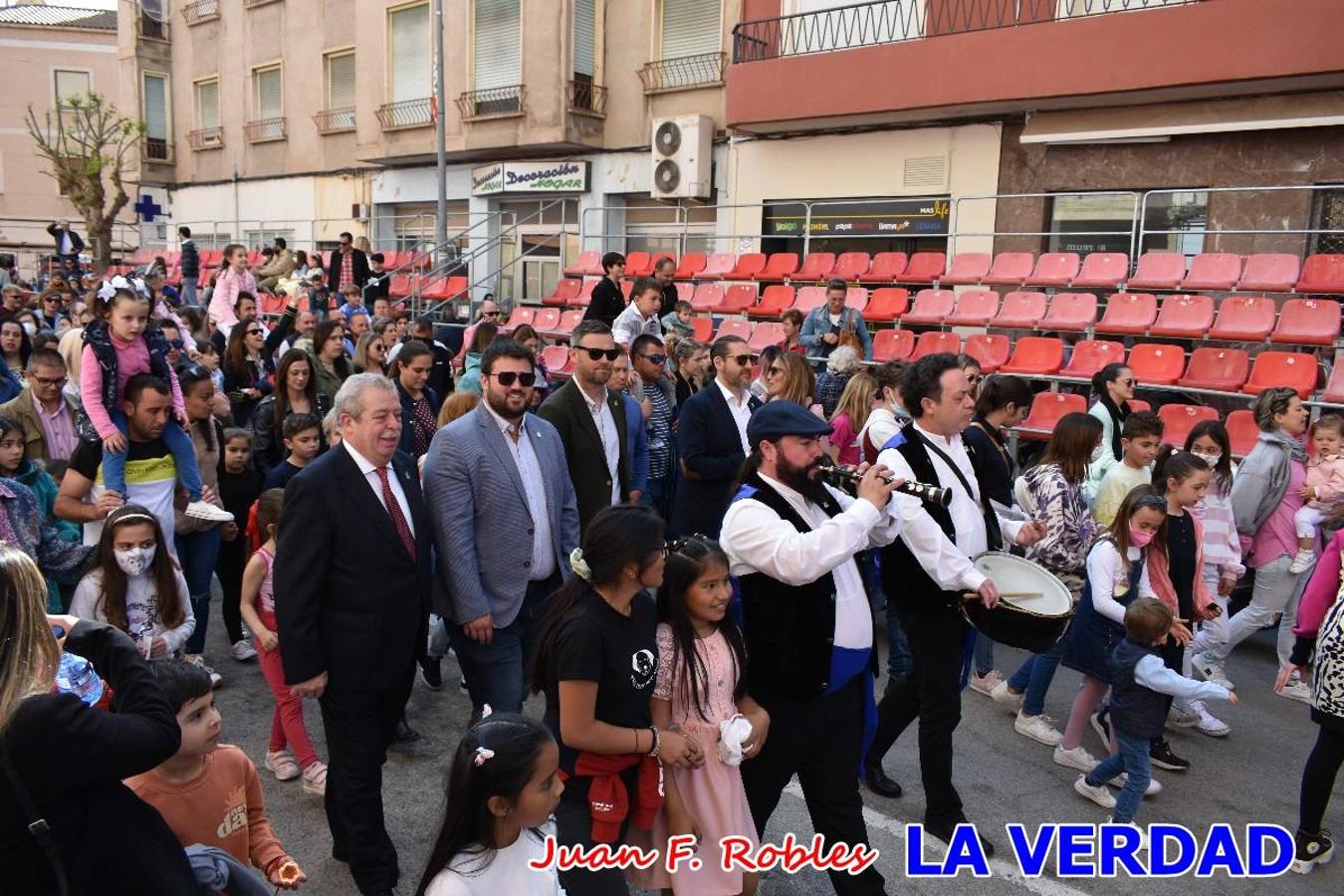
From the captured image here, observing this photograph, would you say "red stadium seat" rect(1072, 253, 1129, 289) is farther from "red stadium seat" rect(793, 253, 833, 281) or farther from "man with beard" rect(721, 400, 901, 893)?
Answer: "man with beard" rect(721, 400, 901, 893)

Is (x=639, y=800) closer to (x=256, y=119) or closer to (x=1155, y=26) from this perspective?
(x=1155, y=26)

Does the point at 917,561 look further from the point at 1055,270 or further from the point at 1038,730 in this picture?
the point at 1055,270

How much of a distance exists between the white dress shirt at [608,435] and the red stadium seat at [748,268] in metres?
9.99

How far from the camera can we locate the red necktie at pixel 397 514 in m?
3.57

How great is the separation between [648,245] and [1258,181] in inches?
404

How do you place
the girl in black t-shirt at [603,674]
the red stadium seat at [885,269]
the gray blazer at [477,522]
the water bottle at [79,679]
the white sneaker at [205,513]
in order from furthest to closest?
the red stadium seat at [885,269] < the white sneaker at [205,513] < the gray blazer at [477,522] < the girl in black t-shirt at [603,674] < the water bottle at [79,679]

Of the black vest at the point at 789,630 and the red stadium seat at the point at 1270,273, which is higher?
the red stadium seat at the point at 1270,273

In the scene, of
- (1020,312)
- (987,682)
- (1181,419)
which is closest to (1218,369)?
(1181,419)

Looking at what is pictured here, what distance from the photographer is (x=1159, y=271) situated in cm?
1128

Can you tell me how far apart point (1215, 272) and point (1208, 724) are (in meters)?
7.37

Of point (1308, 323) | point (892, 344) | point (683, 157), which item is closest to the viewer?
point (1308, 323)

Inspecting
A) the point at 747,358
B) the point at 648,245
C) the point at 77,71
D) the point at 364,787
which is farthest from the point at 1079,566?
the point at 77,71

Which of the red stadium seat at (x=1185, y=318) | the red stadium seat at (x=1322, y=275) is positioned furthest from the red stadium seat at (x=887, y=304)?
the red stadium seat at (x=1322, y=275)

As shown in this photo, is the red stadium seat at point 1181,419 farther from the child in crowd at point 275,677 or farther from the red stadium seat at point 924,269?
the child in crowd at point 275,677
